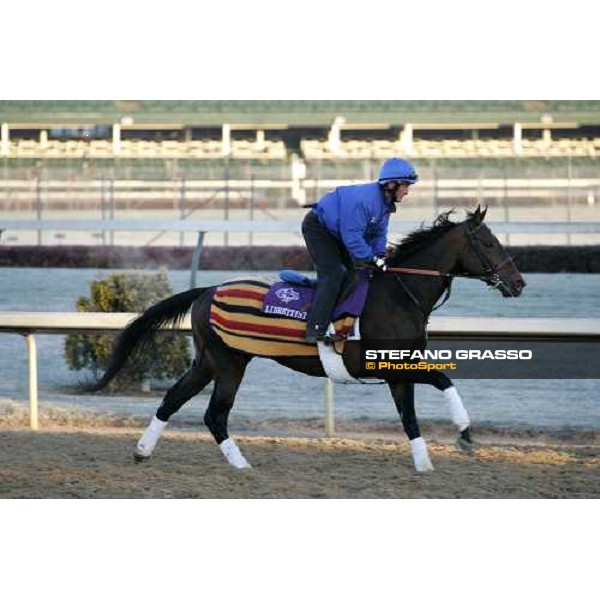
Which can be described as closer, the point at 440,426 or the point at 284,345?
the point at 284,345

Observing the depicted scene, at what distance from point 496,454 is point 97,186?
3.08m

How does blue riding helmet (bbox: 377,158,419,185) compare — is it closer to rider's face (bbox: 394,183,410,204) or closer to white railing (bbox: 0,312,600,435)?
rider's face (bbox: 394,183,410,204)

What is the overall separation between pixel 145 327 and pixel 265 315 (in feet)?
2.28

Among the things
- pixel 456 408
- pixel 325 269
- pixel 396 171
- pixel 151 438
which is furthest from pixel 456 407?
pixel 151 438

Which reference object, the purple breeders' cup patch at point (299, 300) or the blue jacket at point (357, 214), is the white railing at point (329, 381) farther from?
the blue jacket at point (357, 214)

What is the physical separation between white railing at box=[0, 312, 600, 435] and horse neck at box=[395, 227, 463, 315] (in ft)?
2.65

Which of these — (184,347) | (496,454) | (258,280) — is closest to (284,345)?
(258,280)

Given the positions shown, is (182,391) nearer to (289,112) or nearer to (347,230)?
(347,230)

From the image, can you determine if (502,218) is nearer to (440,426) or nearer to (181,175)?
(440,426)

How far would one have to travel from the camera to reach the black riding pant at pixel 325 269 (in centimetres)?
607

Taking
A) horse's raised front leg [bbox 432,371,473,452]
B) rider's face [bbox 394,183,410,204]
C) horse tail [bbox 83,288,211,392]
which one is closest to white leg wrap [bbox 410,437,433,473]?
horse's raised front leg [bbox 432,371,473,452]

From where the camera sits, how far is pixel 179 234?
28.8ft

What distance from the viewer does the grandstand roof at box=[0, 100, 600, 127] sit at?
762 cm

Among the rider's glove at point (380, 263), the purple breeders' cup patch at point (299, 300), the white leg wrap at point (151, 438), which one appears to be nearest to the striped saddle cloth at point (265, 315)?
the purple breeders' cup patch at point (299, 300)
